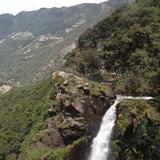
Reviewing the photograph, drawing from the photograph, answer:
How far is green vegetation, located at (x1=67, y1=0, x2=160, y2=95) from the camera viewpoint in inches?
3971

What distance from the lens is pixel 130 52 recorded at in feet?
401

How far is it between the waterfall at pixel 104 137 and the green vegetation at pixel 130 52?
8.47 metres

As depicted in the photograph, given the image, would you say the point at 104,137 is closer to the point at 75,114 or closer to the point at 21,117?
the point at 75,114

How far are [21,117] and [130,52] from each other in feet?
118

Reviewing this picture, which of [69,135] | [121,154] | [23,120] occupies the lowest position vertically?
[23,120]

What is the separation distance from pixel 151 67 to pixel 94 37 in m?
44.9

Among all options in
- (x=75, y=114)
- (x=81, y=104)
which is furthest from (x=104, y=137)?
(x=81, y=104)

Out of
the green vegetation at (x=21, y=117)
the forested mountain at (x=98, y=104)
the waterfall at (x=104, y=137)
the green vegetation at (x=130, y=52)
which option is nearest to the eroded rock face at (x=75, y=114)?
the forested mountain at (x=98, y=104)

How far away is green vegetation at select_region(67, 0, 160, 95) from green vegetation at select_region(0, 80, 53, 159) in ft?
51.2

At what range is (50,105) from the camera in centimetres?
10494

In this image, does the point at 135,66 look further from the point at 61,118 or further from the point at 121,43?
the point at 61,118

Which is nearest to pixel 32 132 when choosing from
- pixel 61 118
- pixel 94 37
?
pixel 61 118

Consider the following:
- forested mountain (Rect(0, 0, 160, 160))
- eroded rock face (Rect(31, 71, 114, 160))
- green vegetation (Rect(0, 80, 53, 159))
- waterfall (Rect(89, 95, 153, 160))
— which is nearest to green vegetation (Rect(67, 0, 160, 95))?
forested mountain (Rect(0, 0, 160, 160))

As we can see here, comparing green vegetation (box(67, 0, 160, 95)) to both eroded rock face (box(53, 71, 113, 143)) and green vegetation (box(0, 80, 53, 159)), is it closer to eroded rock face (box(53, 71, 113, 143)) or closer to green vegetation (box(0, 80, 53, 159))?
eroded rock face (box(53, 71, 113, 143))
